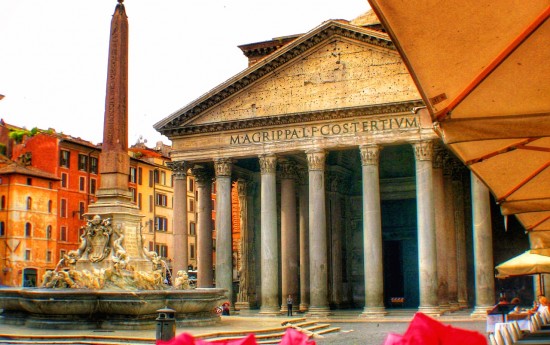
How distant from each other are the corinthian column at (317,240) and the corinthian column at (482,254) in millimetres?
5245

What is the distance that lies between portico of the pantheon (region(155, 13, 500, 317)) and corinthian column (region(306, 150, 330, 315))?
39 millimetres

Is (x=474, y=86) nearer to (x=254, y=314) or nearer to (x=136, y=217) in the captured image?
(x=136, y=217)

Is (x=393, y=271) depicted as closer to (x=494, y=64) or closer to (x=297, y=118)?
(x=297, y=118)

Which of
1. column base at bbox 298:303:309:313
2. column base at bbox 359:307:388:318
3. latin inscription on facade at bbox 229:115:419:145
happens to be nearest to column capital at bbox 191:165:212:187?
latin inscription on facade at bbox 229:115:419:145

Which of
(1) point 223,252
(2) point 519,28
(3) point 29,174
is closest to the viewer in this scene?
(2) point 519,28

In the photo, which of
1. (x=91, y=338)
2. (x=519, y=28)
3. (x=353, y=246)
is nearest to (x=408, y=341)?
(x=519, y=28)

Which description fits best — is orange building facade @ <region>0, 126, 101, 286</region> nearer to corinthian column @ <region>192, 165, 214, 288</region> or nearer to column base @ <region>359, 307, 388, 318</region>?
corinthian column @ <region>192, 165, 214, 288</region>

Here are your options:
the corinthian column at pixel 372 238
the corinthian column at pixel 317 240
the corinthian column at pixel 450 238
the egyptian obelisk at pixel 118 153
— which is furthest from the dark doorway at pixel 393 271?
the egyptian obelisk at pixel 118 153

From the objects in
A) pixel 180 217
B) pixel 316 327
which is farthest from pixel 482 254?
pixel 180 217

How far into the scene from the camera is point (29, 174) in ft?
140

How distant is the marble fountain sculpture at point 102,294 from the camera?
15.2 m

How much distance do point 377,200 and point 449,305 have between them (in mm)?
4826

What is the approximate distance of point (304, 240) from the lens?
106ft

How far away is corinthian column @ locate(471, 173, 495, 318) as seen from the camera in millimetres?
25578
